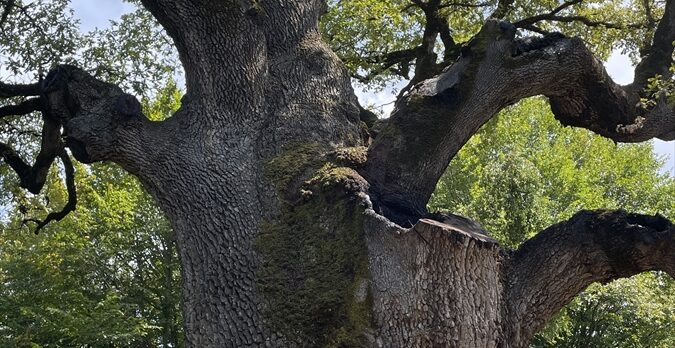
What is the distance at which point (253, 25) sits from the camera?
6906 mm

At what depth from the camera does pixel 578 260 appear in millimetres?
5453

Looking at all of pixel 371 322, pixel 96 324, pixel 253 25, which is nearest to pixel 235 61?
pixel 253 25

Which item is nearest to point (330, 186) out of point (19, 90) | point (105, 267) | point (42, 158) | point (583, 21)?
point (42, 158)

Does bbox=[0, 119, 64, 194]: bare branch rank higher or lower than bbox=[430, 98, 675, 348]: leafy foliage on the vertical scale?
lower

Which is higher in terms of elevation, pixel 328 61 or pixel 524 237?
pixel 524 237

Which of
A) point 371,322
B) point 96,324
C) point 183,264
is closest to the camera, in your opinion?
point 371,322

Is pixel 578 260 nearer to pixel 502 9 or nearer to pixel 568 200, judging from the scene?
pixel 502 9

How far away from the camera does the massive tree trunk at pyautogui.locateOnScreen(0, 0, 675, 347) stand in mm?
5117

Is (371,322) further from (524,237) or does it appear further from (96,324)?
(524,237)

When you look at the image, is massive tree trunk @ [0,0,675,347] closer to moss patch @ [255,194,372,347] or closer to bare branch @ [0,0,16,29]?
moss patch @ [255,194,372,347]

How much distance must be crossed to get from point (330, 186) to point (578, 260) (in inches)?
71.9

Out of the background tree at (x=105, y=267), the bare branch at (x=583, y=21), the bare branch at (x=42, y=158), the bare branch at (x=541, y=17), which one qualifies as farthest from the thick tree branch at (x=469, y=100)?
the background tree at (x=105, y=267)

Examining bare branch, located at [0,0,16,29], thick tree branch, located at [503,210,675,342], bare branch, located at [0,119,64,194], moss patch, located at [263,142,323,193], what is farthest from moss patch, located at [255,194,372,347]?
bare branch, located at [0,0,16,29]

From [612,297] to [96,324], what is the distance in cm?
1148
